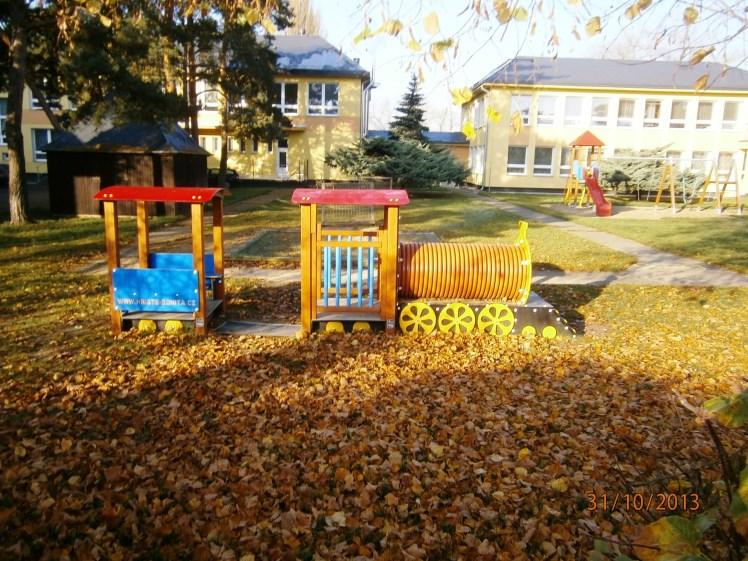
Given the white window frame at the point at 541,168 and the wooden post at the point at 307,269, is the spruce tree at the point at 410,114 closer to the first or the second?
the white window frame at the point at 541,168

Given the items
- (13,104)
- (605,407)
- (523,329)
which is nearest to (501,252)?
(523,329)

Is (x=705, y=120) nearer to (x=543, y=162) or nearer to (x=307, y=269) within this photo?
(x=543, y=162)

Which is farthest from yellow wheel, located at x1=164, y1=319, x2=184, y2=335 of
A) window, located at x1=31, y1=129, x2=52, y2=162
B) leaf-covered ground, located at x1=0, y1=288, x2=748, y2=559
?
window, located at x1=31, y1=129, x2=52, y2=162

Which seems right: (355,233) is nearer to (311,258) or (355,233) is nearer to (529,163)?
(311,258)

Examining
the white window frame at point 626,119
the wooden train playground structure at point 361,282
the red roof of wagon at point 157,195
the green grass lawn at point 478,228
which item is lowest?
the green grass lawn at point 478,228

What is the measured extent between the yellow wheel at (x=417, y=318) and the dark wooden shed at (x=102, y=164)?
1465 centimetres

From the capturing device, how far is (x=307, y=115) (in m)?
39.9

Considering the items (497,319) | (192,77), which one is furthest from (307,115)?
(497,319)

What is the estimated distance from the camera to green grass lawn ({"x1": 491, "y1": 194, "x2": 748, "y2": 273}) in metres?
14.3

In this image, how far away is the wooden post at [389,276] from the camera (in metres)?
7.58

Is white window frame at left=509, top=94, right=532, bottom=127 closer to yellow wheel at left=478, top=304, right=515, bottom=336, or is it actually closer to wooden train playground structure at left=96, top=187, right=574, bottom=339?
wooden train playground structure at left=96, top=187, right=574, bottom=339

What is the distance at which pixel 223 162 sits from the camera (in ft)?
103

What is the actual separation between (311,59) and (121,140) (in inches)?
889
